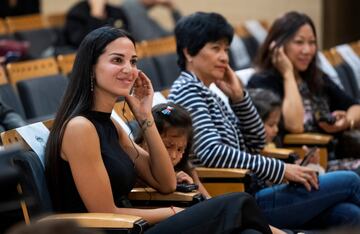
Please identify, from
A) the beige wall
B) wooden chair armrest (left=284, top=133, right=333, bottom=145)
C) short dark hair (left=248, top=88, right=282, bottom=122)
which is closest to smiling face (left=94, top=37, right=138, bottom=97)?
short dark hair (left=248, top=88, right=282, bottom=122)

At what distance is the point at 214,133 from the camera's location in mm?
3025

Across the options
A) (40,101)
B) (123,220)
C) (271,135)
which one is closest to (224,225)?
(123,220)

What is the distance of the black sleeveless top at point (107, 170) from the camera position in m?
2.45

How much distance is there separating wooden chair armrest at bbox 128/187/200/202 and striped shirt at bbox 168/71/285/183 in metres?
0.35

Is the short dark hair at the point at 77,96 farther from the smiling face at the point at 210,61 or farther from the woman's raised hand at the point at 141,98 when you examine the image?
the smiling face at the point at 210,61

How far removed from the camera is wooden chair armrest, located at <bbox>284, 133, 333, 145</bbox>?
12.2 feet

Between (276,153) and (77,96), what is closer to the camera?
(77,96)

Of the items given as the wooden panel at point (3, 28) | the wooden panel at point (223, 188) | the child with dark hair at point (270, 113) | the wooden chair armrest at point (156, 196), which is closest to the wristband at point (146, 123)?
the wooden chair armrest at point (156, 196)

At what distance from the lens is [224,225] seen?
2.32m

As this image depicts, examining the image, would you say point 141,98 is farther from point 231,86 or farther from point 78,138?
point 231,86

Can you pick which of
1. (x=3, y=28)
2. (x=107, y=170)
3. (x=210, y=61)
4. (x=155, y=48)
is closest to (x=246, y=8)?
(x=3, y=28)

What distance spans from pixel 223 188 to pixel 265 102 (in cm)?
71

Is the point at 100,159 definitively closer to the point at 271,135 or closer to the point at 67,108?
the point at 67,108

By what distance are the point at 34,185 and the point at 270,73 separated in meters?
1.79
